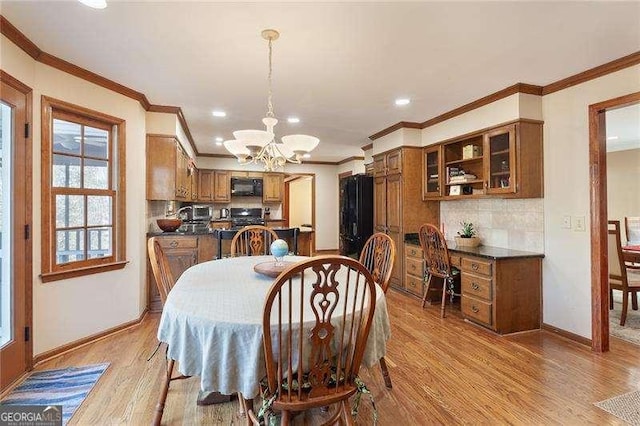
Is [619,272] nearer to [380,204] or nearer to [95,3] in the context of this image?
[380,204]

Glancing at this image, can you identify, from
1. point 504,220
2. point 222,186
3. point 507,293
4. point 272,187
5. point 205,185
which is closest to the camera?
point 507,293

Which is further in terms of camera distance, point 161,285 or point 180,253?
point 180,253

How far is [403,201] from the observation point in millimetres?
4633

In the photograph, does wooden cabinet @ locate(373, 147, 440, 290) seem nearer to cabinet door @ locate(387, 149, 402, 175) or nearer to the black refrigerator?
cabinet door @ locate(387, 149, 402, 175)

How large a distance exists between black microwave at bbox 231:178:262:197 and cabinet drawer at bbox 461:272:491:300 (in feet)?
16.3

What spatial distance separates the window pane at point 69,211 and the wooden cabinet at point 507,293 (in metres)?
3.76

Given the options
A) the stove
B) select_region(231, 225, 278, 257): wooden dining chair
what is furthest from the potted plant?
the stove

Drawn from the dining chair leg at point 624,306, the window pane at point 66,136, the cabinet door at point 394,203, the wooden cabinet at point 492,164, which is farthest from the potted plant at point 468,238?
the window pane at point 66,136

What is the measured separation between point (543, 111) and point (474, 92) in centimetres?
69

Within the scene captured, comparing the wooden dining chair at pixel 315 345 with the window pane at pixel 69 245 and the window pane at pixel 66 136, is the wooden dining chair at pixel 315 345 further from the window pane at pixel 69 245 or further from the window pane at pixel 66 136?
the window pane at pixel 66 136

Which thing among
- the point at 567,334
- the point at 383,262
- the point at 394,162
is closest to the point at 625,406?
the point at 567,334

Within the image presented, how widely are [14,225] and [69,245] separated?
0.55m

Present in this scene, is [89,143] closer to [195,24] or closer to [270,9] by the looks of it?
[195,24]

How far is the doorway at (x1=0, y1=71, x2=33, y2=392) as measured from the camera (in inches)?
89.2
